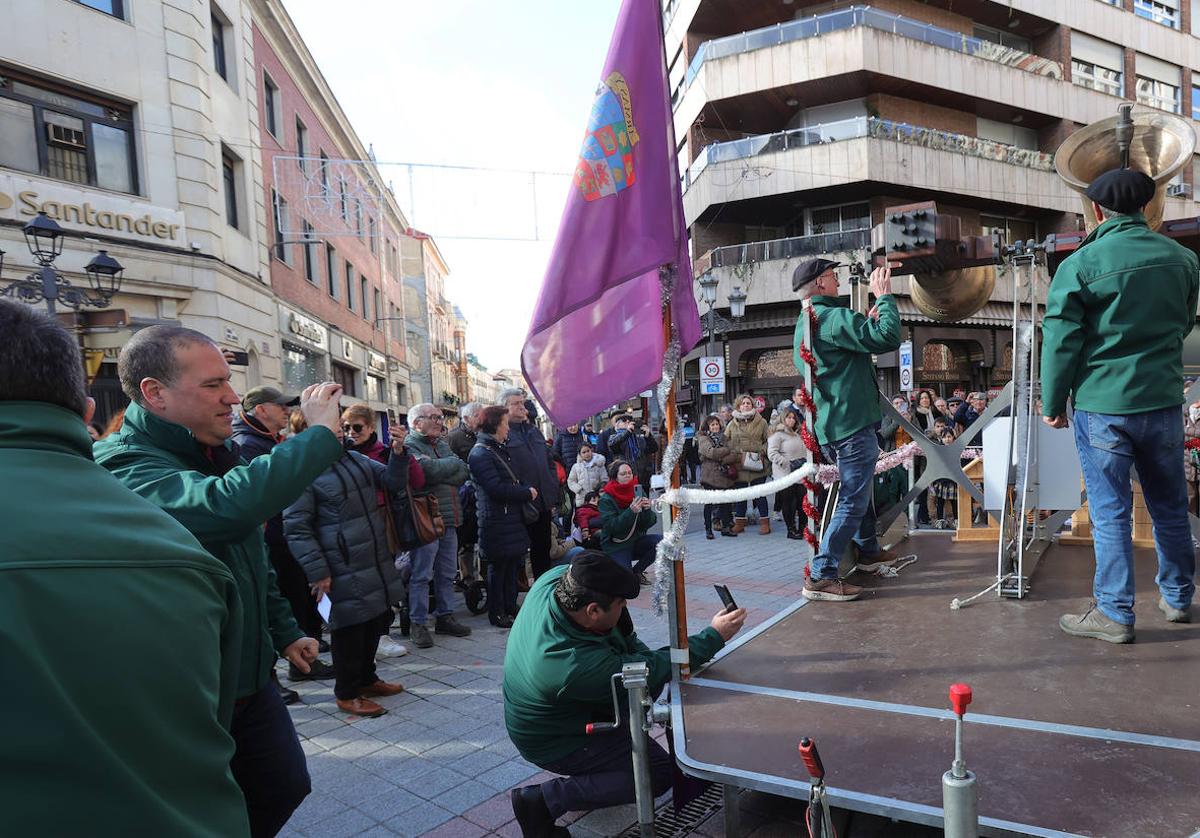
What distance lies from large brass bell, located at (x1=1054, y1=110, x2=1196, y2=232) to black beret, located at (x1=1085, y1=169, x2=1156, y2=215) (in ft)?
5.03

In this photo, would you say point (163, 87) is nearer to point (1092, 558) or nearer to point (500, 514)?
point (500, 514)

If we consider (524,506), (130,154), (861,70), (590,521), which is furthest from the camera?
(861,70)

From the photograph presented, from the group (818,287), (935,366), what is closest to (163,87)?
(818,287)

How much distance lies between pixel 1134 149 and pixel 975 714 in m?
4.27

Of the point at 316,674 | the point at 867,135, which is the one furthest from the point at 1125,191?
the point at 867,135

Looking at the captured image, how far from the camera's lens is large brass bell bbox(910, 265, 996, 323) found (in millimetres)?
5344

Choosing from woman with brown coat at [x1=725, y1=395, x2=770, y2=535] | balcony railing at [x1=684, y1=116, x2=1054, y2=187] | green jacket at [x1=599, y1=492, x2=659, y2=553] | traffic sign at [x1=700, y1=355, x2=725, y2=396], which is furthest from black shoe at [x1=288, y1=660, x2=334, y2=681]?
balcony railing at [x1=684, y1=116, x2=1054, y2=187]

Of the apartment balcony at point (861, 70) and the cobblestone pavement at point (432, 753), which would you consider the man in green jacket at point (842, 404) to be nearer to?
the cobblestone pavement at point (432, 753)

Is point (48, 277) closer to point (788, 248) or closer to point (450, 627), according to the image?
point (450, 627)

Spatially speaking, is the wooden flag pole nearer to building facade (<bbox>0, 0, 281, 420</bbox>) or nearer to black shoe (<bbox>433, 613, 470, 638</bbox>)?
black shoe (<bbox>433, 613, 470, 638</bbox>)

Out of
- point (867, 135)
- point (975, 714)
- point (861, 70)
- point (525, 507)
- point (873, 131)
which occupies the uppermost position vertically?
point (861, 70)

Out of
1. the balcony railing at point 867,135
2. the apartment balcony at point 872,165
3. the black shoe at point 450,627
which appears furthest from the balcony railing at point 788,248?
the black shoe at point 450,627

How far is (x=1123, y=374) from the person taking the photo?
10.7 feet

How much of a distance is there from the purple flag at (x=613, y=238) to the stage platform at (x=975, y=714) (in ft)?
4.45
